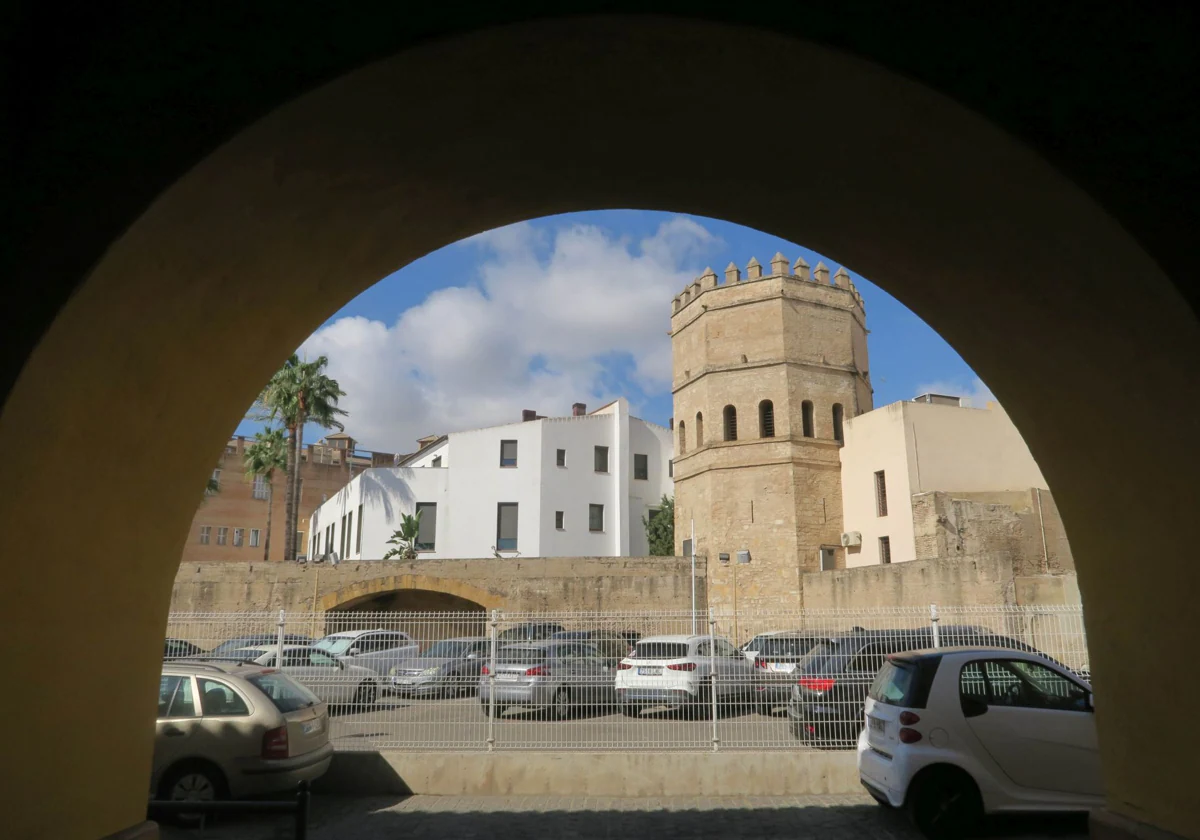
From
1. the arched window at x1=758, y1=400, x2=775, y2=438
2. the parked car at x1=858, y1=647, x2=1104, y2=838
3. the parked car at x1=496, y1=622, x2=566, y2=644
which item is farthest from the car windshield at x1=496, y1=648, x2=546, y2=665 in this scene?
the arched window at x1=758, y1=400, x2=775, y2=438

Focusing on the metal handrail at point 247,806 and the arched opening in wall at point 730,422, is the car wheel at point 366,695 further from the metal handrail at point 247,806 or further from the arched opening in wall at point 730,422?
the arched opening in wall at point 730,422

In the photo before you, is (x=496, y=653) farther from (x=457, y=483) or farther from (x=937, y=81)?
(x=457, y=483)

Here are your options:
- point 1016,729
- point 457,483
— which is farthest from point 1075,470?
point 457,483

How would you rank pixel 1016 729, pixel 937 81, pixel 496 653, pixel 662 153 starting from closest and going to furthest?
pixel 937 81, pixel 662 153, pixel 1016 729, pixel 496 653

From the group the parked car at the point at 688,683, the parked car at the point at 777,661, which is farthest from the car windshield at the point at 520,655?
the parked car at the point at 777,661

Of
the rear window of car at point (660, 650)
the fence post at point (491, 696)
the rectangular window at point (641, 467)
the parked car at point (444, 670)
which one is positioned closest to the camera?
the fence post at point (491, 696)

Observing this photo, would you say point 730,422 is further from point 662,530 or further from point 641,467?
point 641,467

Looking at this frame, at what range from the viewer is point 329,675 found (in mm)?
11242

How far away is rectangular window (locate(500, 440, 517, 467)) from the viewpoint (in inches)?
1690

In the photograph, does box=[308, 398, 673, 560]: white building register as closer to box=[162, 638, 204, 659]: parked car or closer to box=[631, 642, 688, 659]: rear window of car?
box=[162, 638, 204, 659]: parked car

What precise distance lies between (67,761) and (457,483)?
39.8m

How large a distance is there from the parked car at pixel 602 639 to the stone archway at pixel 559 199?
8651mm

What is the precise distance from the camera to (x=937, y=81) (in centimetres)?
255

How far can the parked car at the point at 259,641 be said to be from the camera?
13.4 metres
